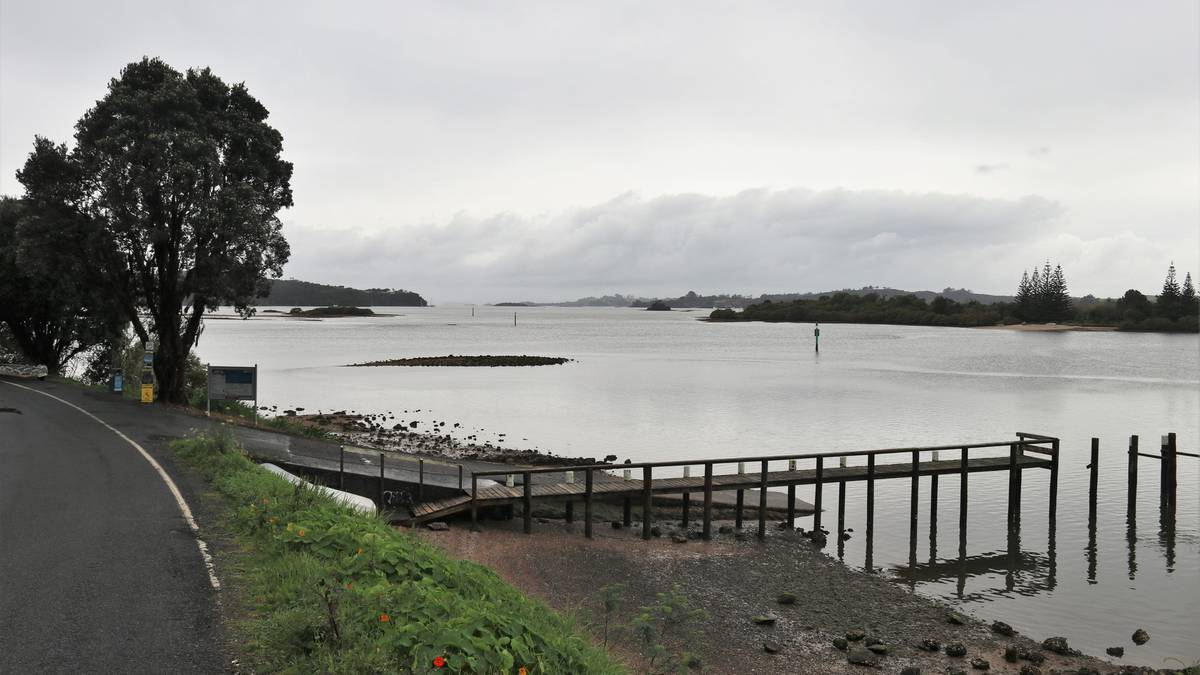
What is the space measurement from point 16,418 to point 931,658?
1111 inches

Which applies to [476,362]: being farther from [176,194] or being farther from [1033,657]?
[1033,657]

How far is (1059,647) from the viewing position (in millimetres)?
15078

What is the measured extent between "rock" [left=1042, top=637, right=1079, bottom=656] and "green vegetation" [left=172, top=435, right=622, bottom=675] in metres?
10.3

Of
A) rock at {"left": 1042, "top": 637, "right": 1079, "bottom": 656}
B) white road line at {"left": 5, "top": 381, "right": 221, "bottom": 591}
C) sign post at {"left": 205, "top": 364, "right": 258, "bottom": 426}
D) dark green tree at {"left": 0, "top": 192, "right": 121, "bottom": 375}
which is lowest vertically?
rock at {"left": 1042, "top": 637, "right": 1079, "bottom": 656}

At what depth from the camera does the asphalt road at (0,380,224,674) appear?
793cm

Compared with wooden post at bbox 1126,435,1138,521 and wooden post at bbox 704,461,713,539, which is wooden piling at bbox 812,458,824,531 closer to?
wooden post at bbox 704,461,713,539

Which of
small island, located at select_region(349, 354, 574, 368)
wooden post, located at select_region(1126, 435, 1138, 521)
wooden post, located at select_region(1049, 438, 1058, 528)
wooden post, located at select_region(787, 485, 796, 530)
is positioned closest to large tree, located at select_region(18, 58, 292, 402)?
wooden post, located at select_region(787, 485, 796, 530)

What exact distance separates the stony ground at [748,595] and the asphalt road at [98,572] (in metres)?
5.33

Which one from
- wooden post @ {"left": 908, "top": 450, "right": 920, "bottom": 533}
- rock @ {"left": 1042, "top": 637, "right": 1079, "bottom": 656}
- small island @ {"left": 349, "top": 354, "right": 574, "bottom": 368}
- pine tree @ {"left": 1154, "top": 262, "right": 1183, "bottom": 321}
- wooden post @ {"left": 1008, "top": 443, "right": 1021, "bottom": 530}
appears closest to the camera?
rock @ {"left": 1042, "top": 637, "right": 1079, "bottom": 656}

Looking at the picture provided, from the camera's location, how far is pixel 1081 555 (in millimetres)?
22500

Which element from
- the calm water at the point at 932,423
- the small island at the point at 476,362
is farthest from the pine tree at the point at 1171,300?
the small island at the point at 476,362

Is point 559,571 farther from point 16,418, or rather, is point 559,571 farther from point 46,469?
point 16,418

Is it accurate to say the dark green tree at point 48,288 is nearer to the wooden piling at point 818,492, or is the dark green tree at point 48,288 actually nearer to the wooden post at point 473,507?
the wooden post at point 473,507

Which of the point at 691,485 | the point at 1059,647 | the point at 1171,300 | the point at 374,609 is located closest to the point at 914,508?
the point at 691,485
